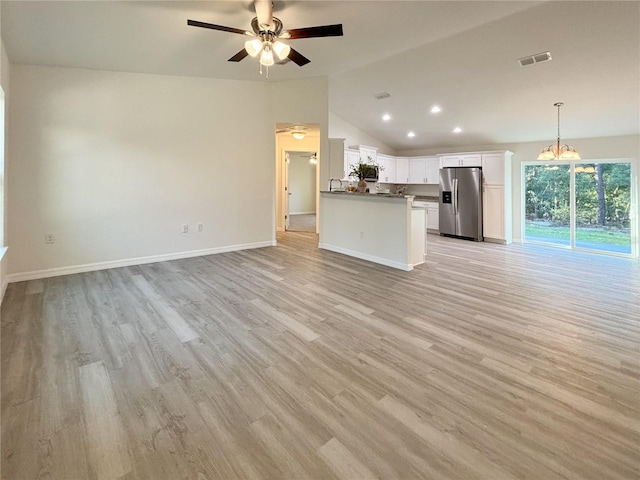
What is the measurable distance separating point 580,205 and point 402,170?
424cm

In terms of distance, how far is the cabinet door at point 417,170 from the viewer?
909 cm

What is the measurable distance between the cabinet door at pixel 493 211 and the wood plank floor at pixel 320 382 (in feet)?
11.5

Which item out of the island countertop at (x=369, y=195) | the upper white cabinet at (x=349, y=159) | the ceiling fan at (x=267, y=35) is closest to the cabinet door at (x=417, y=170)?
the upper white cabinet at (x=349, y=159)

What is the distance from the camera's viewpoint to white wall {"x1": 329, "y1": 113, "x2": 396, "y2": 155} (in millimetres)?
8039

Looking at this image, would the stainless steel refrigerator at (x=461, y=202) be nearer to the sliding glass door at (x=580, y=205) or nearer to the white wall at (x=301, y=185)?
the sliding glass door at (x=580, y=205)

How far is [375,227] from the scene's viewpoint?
5.34 meters

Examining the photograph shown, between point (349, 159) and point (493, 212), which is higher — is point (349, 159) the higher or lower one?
the higher one

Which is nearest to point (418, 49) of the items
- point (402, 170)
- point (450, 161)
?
point (450, 161)

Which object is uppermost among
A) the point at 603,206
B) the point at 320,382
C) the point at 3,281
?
the point at 603,206

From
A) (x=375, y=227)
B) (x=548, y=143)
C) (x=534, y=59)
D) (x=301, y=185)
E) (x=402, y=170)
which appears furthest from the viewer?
(x=301, y=185)

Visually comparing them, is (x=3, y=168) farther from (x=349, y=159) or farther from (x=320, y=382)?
(x=349, y=159)

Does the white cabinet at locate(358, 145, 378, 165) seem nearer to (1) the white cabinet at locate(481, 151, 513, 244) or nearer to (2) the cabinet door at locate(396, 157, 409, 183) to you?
(2) the cabinet door at locate(396, 157, 409, 183)

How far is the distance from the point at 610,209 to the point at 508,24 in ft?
15.2

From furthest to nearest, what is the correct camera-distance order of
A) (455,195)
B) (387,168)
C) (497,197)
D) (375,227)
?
1. (387,168)
2. (455,195)
3. (497,197)
4. (375,227)
